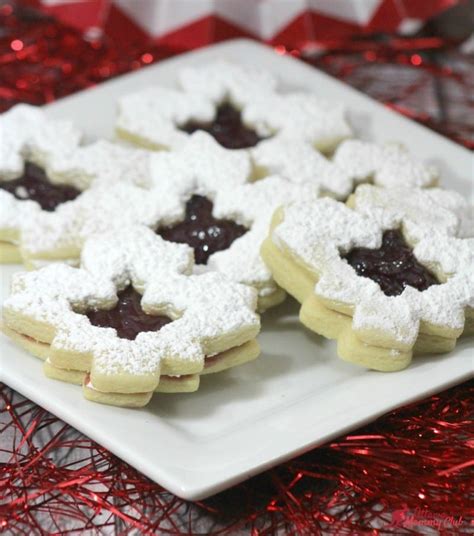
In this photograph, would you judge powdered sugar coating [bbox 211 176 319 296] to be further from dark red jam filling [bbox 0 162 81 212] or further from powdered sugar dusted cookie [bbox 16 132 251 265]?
dark red jam filling [bbox 0 162 81 212]

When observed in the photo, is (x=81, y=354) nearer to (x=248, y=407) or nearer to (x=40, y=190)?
(x=248, y=407)

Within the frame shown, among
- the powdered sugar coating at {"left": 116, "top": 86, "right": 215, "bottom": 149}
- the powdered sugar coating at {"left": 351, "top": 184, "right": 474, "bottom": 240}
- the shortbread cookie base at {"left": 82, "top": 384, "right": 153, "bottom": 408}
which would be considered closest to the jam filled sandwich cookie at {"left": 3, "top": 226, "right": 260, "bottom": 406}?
the shortbread cookie base at {"left": 82, "top": 384, "right": 153, "bottom": 408}


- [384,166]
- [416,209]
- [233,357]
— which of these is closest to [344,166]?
[384,166]

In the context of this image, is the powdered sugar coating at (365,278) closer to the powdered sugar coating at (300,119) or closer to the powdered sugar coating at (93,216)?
the powdered sugar coating at (93,216)

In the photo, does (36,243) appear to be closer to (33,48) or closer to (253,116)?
(253,116)

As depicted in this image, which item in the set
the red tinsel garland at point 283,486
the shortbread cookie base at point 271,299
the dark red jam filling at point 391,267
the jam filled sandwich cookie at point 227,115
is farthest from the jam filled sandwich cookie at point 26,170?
the dark red jam filling at point 391,267

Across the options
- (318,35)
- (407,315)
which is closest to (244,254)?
(407,315)
